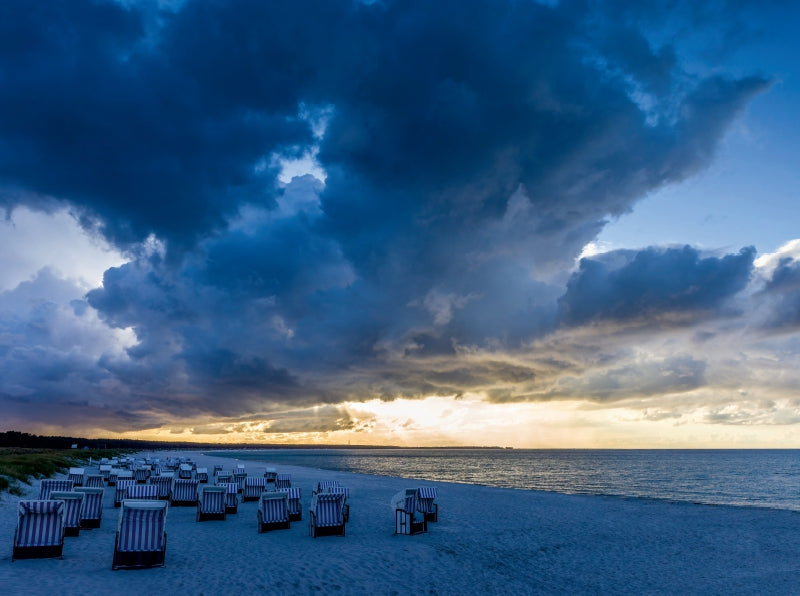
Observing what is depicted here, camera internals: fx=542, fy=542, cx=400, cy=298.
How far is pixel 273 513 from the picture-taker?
1577cm

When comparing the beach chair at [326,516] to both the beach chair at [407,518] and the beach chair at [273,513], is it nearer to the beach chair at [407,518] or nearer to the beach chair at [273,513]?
the beach chair at [273,513]

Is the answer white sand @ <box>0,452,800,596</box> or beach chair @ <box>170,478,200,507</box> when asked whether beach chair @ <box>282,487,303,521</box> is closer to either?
white sand @ <box>0,452,800,596</box>

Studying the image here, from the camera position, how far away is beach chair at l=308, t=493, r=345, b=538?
14.9m

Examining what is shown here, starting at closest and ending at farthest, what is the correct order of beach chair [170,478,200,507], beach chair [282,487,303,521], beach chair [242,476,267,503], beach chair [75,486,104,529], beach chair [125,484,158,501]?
beach chair [75,486,104,529], beach chair [282,487,303,521], beach chair [125,484,158,501], beach chair [170,478,200,507], beach chair [242,476,267,503]

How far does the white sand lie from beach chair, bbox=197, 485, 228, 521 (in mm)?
437

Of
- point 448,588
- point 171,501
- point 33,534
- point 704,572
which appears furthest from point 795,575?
point 171,501

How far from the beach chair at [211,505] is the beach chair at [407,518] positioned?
18.7 ft

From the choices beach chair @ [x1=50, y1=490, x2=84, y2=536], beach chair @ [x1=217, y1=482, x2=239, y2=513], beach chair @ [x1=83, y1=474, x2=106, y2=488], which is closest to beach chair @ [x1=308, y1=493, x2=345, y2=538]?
beach chair @ [x1=217, y1=482, x2=239, y2=513]

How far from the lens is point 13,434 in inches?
6260

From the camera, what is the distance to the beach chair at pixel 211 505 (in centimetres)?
1750

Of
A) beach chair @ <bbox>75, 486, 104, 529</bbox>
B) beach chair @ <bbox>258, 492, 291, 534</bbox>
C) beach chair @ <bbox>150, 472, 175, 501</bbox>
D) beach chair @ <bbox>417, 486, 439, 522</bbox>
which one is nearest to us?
beach chair @ <bbox>75, 486, 104, 529</bbox>

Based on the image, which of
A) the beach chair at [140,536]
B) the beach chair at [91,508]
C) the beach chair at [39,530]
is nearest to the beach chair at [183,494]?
the beach chair at [91,508]

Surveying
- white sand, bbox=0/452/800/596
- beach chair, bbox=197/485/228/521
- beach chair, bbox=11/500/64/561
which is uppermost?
beach chair, bbox=11/500/64/561

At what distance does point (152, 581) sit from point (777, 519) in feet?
84.5
